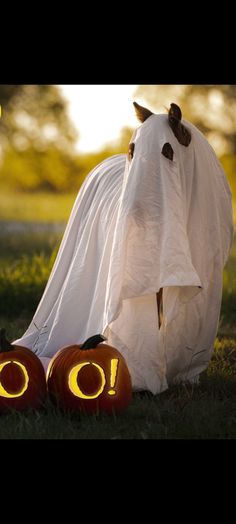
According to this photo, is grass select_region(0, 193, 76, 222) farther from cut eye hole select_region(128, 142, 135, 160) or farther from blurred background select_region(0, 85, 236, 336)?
cut eye hole select_region(128, 142, 135, 160)

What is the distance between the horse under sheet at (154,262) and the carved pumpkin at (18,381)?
436 mm

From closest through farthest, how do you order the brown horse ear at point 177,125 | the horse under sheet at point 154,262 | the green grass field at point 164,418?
the green grass field at point 164,418, the horse under sheet at point 154,262, the brown horse ear at point 177,125

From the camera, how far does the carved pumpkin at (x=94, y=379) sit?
4.07 metres

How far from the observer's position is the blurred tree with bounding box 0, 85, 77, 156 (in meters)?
14.2

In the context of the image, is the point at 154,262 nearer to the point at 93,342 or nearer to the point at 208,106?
the point at 93,342

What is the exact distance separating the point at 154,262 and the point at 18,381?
3.09 feet

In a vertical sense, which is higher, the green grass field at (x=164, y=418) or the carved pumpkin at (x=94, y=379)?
the carved pumpkin at (x=94, y=379)

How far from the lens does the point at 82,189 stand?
5449mm

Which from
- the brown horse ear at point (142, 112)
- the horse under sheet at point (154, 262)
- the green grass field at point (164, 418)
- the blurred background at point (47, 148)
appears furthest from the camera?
the blurred background at point (47, 148)

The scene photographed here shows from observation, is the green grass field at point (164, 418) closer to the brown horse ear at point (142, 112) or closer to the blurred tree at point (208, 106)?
the brown horse ear at point (142, 112)

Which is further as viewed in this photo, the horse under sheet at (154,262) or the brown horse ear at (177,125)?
the brown horse ear at (177,125)

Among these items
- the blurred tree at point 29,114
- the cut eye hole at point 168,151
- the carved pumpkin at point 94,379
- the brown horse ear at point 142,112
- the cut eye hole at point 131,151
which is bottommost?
the carved pumpkin at point 94,379

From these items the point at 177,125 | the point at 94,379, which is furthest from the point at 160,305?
the point at 177,125

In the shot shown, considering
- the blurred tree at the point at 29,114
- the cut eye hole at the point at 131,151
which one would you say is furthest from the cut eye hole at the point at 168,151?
the blurred tree at the point at 29,114
